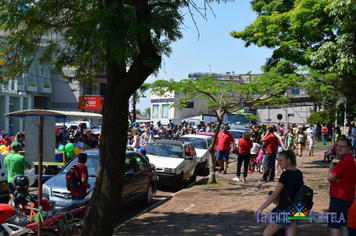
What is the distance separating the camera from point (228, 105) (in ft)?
42.8

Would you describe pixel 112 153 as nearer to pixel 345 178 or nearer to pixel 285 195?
pixel 285 195

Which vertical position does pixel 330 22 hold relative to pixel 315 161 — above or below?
above

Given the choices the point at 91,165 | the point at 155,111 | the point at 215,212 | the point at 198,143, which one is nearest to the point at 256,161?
the point at 198,143

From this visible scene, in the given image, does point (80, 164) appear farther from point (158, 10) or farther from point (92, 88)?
point (158, 10)

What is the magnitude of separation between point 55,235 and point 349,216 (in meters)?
4.55

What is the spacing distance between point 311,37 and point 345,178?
1204cm

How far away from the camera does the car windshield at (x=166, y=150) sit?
14289mm

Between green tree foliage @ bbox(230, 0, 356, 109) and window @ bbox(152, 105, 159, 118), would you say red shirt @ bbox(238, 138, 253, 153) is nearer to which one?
green tree foliage @ bbox(230, 0, 356, 109)

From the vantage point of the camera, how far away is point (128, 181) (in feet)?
31.9

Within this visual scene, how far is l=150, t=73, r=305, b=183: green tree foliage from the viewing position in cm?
1227

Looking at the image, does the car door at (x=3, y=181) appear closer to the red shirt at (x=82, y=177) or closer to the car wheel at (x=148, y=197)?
the red shirt at (x=82, y=177)

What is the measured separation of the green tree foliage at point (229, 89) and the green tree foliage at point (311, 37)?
4.08 ft

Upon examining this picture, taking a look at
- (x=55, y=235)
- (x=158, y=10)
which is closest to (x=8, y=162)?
(x=55, y=235)

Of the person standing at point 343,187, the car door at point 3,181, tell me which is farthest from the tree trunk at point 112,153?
the car door at point 3,181
